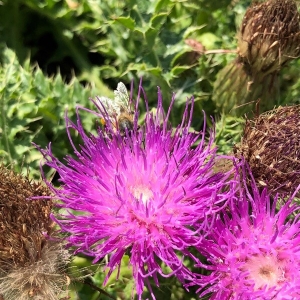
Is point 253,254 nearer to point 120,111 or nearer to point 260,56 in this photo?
point 120,111

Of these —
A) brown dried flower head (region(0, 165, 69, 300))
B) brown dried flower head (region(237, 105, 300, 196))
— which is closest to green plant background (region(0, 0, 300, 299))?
brown dried flower head (region(0, 165, 69, 300))

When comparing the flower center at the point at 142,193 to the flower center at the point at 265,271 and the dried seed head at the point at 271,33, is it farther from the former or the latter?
the dried seed head at the point at 271,33

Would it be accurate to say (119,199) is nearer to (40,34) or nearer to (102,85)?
(102,85)

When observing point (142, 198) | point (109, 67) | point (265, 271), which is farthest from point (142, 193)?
point (109, 67)

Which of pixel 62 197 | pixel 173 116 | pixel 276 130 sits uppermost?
pixel 276 130

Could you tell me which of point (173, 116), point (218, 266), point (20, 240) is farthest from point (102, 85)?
point (218, 266)

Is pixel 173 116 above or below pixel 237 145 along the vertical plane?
below
